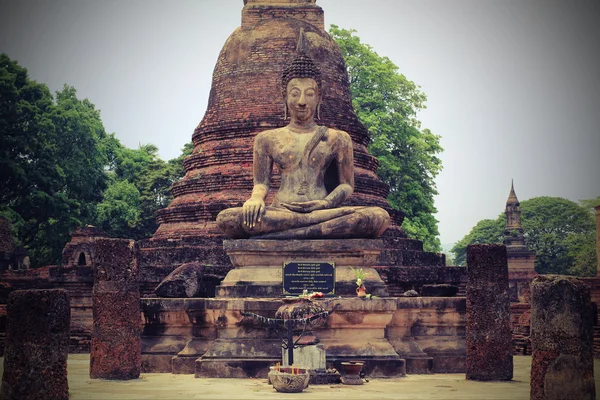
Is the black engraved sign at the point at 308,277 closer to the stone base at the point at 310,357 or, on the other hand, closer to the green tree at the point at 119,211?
the stone base at the point at 310,357

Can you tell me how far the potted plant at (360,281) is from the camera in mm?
12234

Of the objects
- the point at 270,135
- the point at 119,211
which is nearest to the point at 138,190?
the point at 119,211

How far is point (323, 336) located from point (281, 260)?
1378 mm

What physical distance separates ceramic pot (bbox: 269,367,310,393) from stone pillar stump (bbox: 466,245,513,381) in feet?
8.27

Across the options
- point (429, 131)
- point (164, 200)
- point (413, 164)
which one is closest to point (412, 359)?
point (413, 164)

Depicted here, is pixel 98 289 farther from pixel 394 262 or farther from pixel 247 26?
pixel 247 26

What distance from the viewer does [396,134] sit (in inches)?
1416

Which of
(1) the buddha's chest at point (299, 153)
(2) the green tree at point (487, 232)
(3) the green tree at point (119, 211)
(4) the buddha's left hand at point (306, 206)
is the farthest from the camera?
(2) the green tree at point (487, 232)

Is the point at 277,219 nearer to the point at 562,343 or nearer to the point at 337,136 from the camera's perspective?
the point at 337,136

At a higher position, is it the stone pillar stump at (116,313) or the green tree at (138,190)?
the green tree at (138,190)

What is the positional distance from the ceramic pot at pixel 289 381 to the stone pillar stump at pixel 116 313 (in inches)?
90.3

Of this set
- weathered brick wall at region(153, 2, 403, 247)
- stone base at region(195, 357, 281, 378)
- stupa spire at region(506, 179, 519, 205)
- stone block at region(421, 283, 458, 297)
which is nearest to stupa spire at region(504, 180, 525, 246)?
stupa spire at region(506, 179, 519, 205)

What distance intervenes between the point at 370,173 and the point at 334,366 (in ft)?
33.0

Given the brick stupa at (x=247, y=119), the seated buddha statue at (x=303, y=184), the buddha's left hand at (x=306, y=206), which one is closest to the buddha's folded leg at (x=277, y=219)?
the seated buddha statue at (x=303, y=184)
